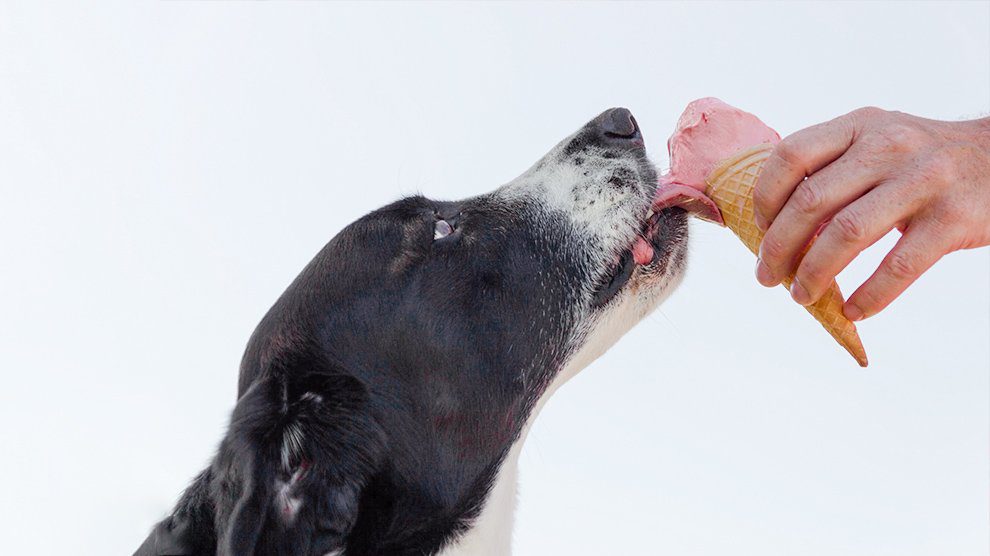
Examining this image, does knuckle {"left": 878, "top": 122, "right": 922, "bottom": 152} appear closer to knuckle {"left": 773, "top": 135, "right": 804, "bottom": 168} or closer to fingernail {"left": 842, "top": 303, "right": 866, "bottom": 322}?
knuckle {"left": 773, "top": 135, "right": 804, "bottom": 168}

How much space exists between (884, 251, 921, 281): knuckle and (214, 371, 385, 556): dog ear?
1.37 m

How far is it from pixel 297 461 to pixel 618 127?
1387 millimetres

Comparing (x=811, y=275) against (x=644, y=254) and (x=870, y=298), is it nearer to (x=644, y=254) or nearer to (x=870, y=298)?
(x=870, y=298)

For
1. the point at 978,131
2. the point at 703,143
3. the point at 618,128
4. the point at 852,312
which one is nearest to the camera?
the point at 852,312

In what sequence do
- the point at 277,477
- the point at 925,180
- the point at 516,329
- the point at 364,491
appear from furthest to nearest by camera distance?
the point at 516,329 < the point at 364,491 < the point at 277,477 < the point at 925,180

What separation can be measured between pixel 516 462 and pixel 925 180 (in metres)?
1.42

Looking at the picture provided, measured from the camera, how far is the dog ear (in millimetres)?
2270

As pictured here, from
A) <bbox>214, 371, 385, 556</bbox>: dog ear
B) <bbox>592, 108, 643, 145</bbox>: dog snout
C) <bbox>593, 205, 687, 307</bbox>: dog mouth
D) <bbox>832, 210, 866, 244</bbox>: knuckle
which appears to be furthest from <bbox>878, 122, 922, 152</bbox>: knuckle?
<bbox>214, 371, 385, 556</bbox>: dog ear

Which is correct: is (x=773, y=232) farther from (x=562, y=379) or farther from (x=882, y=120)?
(x=562, y=379)

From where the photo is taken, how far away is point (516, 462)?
291cm

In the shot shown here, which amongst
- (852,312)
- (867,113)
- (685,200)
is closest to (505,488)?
(685,200)

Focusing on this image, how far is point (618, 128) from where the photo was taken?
2.98 metres

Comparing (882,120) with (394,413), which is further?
(394,413)

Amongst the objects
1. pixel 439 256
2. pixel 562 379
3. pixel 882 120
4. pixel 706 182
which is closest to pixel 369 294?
pixel 439 256
